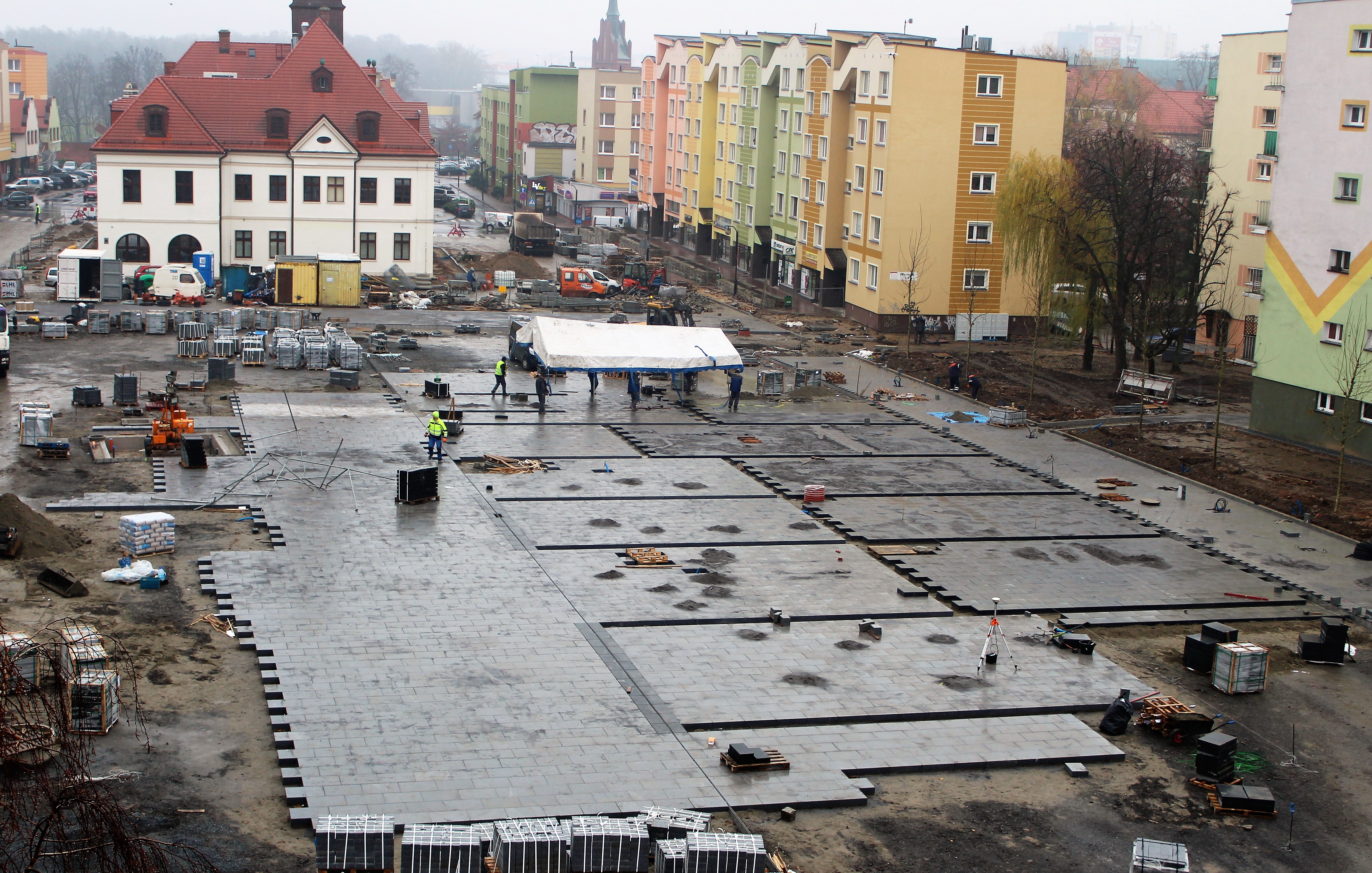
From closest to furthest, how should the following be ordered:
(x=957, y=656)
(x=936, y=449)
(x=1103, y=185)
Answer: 1. (x=957, y=656)
2. (x=936, y=449)
3. (x=1103, y=185)

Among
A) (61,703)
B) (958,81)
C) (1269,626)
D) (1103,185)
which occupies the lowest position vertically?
(1269,626)

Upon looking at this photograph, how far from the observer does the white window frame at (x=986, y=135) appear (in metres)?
58.8

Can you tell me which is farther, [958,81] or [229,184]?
[229,184]

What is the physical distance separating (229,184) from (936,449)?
39383 mm

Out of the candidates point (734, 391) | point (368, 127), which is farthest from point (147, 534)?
point (368, 127)

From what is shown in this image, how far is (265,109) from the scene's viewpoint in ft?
213

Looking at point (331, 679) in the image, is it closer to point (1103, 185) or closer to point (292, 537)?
point (292, 537)

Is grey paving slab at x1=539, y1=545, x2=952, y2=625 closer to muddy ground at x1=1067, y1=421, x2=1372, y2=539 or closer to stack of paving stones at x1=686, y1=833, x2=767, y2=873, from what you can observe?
stack of paving stones at x1=686, y1=833, x2=767, y2=873

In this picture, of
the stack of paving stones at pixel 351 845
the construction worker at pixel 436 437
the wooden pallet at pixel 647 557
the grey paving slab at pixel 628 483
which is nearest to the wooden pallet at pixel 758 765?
the stack of paving stones at pixel 351 845

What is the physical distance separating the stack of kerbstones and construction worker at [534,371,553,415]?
52.3 ft

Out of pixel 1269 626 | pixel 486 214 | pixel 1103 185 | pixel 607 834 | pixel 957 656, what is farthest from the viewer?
pixel 486 214

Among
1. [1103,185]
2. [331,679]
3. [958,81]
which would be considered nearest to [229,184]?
[958,81]

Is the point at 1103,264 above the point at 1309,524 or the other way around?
above

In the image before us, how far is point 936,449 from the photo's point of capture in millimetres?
38625
